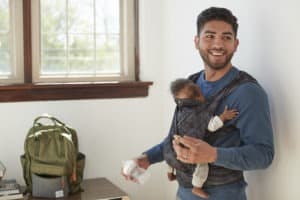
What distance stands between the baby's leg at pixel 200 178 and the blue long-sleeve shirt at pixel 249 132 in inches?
4.6

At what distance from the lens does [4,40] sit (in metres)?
2.67

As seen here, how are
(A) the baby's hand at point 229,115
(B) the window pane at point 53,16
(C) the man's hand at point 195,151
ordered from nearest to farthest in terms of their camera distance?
1. (C) the man's hand at point 195,151
2. (A) the baby's hand at point 229,115
3. (B) the window pane at point 53,16

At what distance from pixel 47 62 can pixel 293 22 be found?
5.05 feet

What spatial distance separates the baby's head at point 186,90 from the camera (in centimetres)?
175

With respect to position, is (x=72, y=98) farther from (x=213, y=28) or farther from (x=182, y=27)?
(x=213, y=28)

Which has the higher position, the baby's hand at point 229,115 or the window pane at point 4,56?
the window pane at point 4,56

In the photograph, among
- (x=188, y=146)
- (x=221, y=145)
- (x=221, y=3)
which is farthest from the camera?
(x=221, y=3)

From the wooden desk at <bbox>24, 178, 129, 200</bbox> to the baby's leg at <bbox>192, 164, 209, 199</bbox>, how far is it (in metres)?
0.72

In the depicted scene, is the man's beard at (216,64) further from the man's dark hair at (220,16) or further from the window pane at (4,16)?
the window pane at (4,16)

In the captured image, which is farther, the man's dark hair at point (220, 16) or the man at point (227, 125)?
the man's dark hair at point (220, 16)

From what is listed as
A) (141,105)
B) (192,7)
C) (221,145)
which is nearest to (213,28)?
(221,145)

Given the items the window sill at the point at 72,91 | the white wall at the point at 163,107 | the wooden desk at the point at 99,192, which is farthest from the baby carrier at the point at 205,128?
the window sill at the point at 72,91

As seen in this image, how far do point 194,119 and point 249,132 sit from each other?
0.21 meters

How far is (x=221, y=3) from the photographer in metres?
2.21
